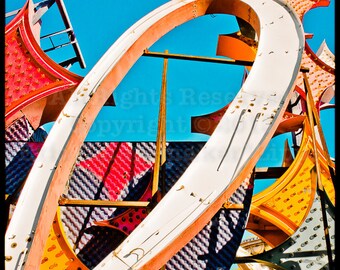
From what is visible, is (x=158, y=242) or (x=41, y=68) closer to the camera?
(x=158, y=242)

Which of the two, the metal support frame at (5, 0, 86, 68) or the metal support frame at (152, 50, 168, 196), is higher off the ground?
the metal support frame at (5, 0, 86, 68)

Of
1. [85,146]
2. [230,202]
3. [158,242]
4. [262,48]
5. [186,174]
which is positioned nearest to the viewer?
[158,242]

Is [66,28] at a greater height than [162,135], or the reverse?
[66,28]

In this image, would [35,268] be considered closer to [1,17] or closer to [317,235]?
[1,17]

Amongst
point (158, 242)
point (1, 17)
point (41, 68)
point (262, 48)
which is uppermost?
point (262, 48)

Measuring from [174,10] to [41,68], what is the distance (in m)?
2.40

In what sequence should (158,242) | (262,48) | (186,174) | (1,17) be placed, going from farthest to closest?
(262,48)
(186,174)
(158,242)
(1,17)

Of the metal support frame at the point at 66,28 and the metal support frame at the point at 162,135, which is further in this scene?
the metal support frame at the point at 66,28

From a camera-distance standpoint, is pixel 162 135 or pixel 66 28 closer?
pixel 162 135

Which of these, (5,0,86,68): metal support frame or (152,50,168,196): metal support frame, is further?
(5,0,86,68): metal support frame

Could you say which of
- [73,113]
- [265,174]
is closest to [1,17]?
[73,113]

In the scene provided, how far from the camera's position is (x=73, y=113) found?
22.9 feet

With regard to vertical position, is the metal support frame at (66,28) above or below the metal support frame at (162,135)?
above

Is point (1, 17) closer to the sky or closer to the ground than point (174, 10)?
closer to the ground
